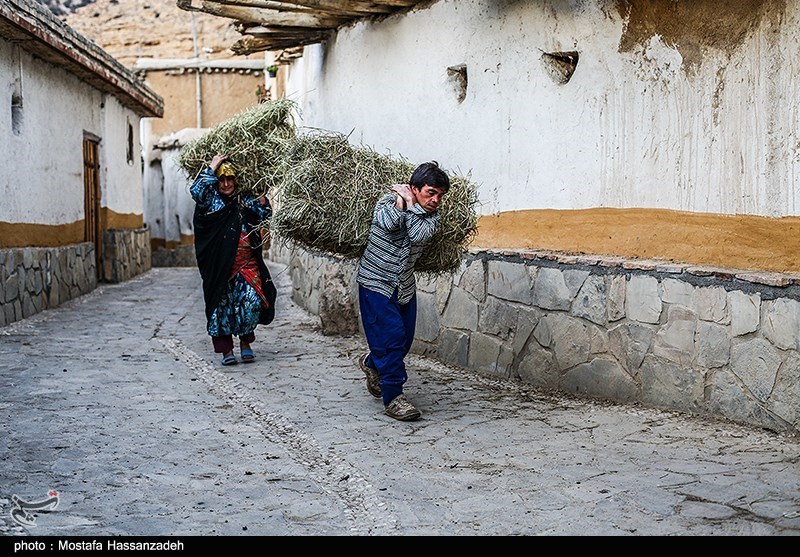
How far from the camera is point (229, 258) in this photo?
7.64 meters

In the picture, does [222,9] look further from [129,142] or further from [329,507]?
[129,142]

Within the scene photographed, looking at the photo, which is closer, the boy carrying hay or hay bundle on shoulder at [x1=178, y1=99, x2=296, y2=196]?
the boy carrying hay

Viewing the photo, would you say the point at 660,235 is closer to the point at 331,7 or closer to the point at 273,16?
the point at 331,7

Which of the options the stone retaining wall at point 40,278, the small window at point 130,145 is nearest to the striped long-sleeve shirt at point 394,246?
the stone retaining wall at point 40,278

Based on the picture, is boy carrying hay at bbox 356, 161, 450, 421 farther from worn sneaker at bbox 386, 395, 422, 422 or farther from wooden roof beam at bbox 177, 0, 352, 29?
wooden roof beam at bbox 177, 0, 352, 29

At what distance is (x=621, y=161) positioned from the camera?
6.47 m

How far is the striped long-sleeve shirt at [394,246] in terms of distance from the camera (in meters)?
5.62

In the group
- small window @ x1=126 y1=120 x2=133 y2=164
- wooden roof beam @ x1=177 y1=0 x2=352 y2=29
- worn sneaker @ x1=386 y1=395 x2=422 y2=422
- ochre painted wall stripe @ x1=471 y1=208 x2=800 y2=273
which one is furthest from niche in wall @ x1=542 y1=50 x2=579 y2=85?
small window @ x1=126 y1=120 x2=133 y2=164

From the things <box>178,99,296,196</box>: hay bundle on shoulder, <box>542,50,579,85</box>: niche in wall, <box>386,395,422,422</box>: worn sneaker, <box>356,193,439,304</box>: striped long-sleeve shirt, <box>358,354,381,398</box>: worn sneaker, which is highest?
<box>542,50,579,85</box>: niche in wall

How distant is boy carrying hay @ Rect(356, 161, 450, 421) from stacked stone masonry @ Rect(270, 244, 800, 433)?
94 cm

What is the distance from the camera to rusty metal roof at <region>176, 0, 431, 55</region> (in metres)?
8.81

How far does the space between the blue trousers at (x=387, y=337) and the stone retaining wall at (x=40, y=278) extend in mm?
5608

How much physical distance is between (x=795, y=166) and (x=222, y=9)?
19.6 feet
